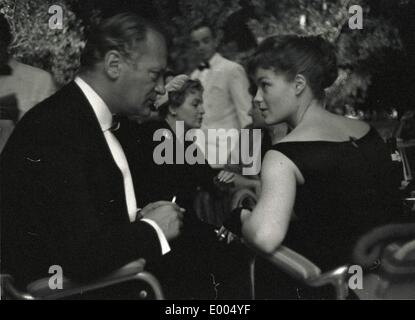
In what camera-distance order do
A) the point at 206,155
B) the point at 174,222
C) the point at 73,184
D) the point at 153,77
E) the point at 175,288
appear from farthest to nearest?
the point at 206,155 < the point at 175,288 < the point at 153,77 < the point at 174,222 < the point at 73,184

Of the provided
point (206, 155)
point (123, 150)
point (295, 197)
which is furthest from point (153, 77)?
point (295, 197)

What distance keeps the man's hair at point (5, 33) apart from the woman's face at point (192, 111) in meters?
0.81

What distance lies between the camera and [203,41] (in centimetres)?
292

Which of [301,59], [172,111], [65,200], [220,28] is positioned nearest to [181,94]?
[172,111]

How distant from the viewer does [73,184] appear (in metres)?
2.16

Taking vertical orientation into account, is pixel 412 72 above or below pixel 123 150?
above

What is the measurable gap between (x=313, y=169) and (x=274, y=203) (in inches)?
7.7

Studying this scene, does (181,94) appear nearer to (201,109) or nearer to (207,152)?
(201,109)

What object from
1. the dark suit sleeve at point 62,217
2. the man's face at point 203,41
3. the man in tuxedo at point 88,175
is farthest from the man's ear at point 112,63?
the man's face at point 203,41

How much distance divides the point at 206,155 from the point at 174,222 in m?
0.69

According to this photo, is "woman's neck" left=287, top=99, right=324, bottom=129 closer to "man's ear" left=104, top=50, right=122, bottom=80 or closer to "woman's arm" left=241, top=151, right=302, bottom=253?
"woman's arm" left=241, top=151, right=302, bottom=253

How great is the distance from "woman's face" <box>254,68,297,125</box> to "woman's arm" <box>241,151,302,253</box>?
0.29 metres
